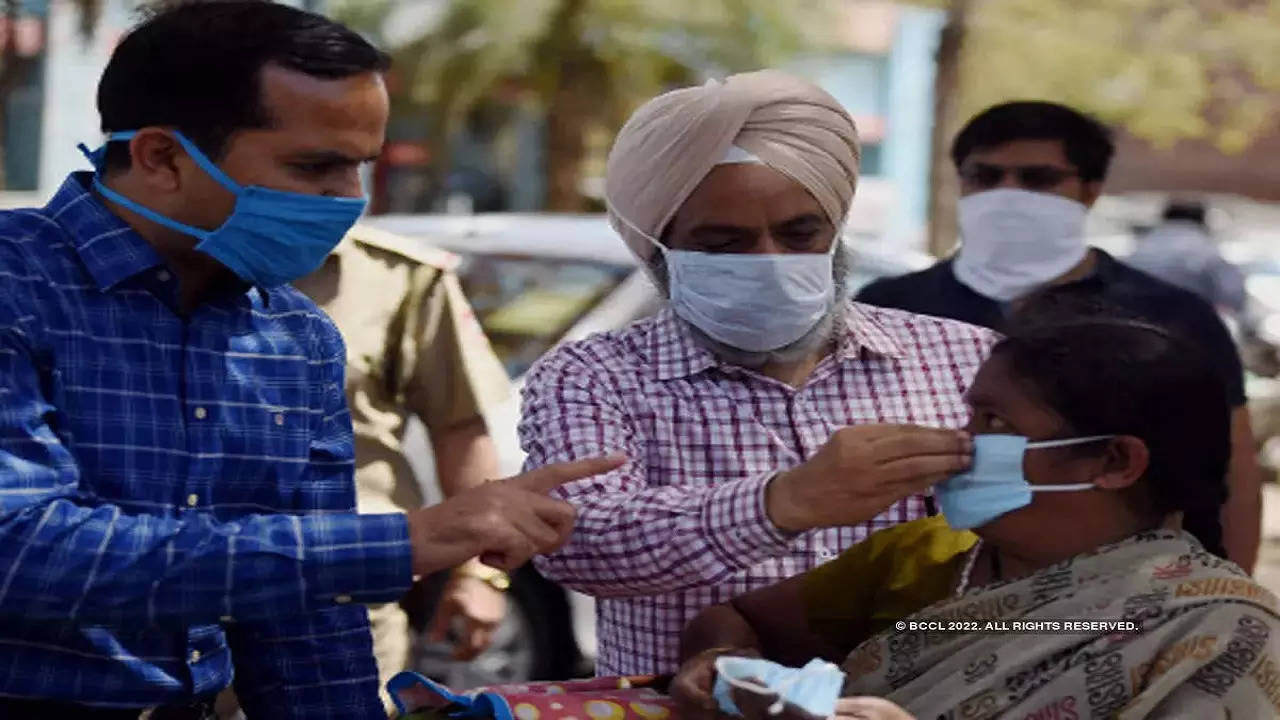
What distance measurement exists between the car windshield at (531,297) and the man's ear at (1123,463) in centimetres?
408

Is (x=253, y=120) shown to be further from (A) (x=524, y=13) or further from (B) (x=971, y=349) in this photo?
(A) (x=524, y=13)

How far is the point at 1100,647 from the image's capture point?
217 centimetres

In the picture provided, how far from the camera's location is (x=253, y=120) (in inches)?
91.9

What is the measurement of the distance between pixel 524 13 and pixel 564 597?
38.6 ft

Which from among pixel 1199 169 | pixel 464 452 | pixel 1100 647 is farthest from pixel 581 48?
pixel 1199 169

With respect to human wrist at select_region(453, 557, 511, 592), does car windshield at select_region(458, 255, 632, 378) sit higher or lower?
higher

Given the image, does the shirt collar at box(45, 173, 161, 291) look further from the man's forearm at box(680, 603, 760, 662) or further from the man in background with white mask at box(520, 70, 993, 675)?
the man's forearm at box(680, 603, 760, 662)

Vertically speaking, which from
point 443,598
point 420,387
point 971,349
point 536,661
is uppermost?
point 971,349

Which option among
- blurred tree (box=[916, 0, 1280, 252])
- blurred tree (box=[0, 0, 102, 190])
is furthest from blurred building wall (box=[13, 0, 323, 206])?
blurred tree (box=[916, 0, 1280, 252])

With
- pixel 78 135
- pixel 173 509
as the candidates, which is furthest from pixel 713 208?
pixel 78 135

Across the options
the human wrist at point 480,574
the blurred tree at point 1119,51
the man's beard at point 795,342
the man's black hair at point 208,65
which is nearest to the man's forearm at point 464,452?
the human wrist at point 480,574

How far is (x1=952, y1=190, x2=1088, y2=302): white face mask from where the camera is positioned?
4656 millimetres

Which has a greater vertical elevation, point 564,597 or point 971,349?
point 971,349

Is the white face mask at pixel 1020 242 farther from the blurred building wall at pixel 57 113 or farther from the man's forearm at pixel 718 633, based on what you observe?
the blurred building wall at pixel 57 113
